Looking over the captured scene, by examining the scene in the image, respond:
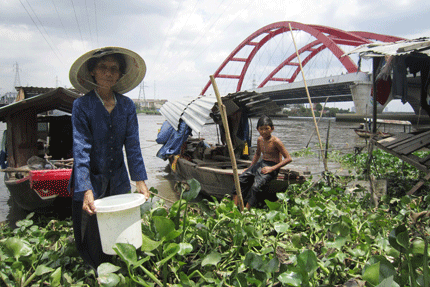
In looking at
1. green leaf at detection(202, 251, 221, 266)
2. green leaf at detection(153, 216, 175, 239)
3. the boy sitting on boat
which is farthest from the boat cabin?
green leaf at detection(202, 251, 221, 266)

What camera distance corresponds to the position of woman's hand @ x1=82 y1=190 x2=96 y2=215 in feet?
5.38

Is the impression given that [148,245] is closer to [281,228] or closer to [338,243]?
[281,228]

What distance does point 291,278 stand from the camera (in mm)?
1518

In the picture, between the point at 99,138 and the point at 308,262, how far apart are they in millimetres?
1423

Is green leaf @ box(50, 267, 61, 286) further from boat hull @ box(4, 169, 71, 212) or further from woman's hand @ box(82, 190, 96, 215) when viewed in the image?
boat hull @ box(4, 169, 71, 212)

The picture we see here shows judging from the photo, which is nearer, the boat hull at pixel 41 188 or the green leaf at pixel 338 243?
the green leaf at pixel 338 243

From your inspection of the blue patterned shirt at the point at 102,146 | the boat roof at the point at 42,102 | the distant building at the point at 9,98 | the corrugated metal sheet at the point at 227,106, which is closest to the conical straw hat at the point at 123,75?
the blue patterned shirt at the point at 102,146

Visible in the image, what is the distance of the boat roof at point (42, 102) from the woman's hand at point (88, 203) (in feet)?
11.5

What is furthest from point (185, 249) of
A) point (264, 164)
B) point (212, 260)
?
point (264, 164)

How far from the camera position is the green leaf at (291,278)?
4.87 ft

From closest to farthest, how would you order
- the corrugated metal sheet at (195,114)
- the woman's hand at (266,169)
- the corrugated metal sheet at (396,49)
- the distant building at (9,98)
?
the woman's hand at (266,169)
the corrugated metal sheet at (396,49)
the corrugated metal sheet at (195,114)
the distant building at (9,98)

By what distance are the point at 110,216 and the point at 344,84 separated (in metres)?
23.5

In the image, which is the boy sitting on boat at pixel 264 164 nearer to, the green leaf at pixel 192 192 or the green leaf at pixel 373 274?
the green leaf at pixel 192 192

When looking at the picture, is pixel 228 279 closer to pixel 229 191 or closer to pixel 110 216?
pixel 110 216
